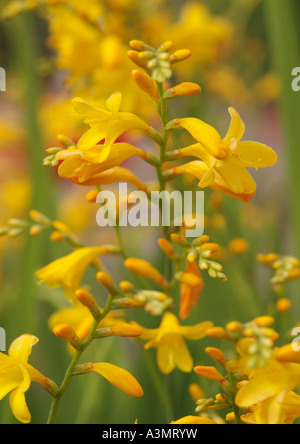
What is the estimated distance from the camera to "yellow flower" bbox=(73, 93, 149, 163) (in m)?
0.23

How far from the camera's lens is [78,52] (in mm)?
478

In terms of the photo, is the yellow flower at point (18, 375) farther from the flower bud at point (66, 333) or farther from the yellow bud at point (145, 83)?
the yellow bud at point (145, 83)

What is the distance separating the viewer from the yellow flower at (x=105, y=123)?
0.23 meters

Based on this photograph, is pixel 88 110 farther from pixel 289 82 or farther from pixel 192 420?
pixel 289 82

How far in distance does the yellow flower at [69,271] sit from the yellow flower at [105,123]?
7 centimetres

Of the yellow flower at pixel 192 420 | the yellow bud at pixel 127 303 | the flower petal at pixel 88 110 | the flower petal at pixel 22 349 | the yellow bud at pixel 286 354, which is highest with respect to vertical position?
the flower petal at pixel 88 110

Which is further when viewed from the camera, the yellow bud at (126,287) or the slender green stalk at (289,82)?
the slender green stalk at (289,82)

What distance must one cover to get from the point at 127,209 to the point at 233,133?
0.26 ft

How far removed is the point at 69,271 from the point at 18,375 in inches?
2.5

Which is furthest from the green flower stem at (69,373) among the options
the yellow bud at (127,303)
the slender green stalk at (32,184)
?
the slender green stalk at (32,184)

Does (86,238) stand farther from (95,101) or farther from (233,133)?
(233,133)

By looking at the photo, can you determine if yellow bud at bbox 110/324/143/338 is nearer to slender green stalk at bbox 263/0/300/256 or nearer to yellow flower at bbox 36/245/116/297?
yellow flower at bbox 36/245/116/297

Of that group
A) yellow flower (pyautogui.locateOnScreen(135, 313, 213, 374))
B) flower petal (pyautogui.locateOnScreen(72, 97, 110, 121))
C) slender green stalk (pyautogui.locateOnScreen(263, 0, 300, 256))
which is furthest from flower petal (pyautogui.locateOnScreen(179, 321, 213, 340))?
slender green stalk (pyautogui.locateOnScreen(263, 0, 300, 256))
